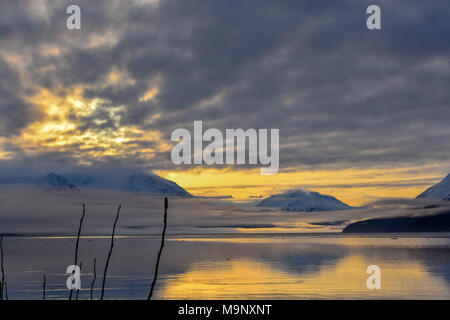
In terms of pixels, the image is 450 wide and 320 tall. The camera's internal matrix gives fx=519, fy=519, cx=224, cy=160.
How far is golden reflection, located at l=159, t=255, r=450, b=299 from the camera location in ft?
95.1

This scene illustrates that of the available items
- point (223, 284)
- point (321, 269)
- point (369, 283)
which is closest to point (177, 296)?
point (223, 284)

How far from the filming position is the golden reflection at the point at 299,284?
29.0m

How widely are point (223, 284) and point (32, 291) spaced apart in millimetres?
12011

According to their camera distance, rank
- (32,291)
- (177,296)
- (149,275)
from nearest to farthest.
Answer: (177,296), (32,291), (149,275)

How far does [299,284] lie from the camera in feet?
109

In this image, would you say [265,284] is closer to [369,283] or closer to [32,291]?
[369,283]

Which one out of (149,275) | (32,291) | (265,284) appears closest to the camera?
(32,291)
